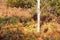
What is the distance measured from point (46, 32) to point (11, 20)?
5.88 ft

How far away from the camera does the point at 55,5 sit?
13.8 m

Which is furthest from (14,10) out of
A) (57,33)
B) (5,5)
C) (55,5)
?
(57,33)

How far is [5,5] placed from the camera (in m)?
16.5

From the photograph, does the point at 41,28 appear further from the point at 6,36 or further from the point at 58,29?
the point at 6,36

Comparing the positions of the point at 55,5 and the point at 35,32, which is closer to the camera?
the point at 35,32

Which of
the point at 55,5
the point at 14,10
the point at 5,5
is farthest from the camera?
the point at 5,5

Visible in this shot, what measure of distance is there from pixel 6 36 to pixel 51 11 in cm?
519

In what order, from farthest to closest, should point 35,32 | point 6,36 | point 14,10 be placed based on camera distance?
1. point 14,10
2. point 35,32
3. point 6,36

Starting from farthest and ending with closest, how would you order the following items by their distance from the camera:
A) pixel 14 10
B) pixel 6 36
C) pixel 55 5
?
1. pixel 14 10
2. pixel 55 5
3. pixel 6 36

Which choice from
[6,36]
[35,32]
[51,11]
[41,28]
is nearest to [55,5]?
[51,11]

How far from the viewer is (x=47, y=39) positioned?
33.0 feet

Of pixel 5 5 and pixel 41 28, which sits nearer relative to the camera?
pixel 41 28

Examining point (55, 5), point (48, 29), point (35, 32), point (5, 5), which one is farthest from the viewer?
point (5, 5)

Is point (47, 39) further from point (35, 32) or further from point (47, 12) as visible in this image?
point (47, 12)
